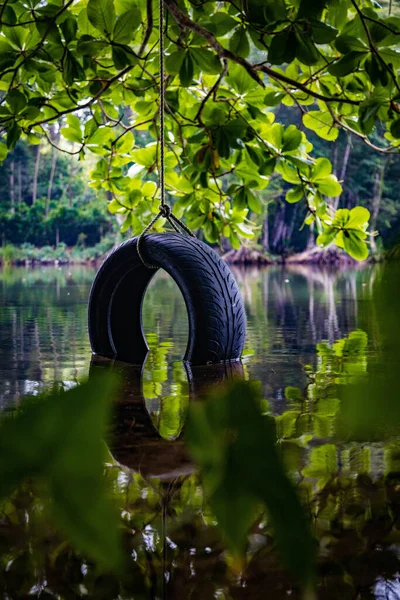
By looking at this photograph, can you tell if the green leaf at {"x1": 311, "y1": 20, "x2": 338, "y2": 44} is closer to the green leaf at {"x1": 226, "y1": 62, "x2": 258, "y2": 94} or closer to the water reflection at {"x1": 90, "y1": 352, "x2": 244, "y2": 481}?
the water reflection at {"x1": 90, "y1": 352, "x2": 244, "y2": 481}

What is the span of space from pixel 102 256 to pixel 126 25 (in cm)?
1805

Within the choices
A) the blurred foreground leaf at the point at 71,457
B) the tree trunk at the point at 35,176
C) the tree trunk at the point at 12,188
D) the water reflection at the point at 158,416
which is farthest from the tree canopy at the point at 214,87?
the tree trunk at the point at 12,188

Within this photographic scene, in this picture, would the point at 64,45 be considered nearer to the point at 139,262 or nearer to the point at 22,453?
the point at 139,262

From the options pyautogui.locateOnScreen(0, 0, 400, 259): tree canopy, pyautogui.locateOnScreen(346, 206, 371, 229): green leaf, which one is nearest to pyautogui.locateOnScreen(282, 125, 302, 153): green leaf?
pyautogui.locateOnScreen(0, 0, 400, 259): tree canopy

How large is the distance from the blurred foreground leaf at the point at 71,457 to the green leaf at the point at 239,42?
145cm

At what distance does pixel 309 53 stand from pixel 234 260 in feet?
52.1

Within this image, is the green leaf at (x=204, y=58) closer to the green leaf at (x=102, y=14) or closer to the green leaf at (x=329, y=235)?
the green leaf at (x=102, y=14)

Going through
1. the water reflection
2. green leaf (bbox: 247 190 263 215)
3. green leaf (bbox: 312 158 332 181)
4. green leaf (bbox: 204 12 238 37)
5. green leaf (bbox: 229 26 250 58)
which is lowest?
the water reflection

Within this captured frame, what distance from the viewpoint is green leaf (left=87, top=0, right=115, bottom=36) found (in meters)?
1.27

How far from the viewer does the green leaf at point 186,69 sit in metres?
1.43

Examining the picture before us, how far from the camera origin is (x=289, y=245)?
2084 centimetres

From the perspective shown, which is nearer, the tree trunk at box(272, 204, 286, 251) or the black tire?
the black tire

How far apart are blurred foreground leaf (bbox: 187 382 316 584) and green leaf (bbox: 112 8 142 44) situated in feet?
4.27

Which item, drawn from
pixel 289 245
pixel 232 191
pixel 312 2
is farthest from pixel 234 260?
pixel 312 2
